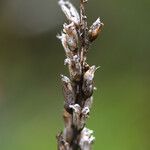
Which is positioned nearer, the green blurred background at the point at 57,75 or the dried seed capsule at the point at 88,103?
the dried seed capsule at the point at 88,103

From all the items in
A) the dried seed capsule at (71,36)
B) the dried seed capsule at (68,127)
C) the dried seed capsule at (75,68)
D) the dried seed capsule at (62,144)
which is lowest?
the dried seed capsule at (62,144)


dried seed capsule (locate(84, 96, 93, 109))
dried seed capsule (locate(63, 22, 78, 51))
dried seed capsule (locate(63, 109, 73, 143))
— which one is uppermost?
dried seed capsule (locate(63, 22, 78, 51))

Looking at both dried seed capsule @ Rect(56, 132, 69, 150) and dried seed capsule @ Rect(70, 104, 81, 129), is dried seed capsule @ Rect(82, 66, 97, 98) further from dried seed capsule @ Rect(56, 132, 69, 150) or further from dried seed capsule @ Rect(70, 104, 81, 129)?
dried seed capsule @ Rect(56, 132, 69, 150)

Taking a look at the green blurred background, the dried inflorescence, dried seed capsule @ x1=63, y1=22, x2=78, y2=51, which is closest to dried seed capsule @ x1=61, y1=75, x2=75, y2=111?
the dried inflorescence

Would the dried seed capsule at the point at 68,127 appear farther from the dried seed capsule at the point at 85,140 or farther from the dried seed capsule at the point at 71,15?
the dried seed capsule at the point at 71,15

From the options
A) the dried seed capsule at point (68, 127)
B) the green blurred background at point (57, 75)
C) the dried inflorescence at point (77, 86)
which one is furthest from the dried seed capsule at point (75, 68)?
the green blurred background at point (57, 75)

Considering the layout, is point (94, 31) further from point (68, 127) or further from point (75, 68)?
point (68, 127)

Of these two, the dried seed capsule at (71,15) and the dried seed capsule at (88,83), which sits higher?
the dried seed capsule at (71,15)
